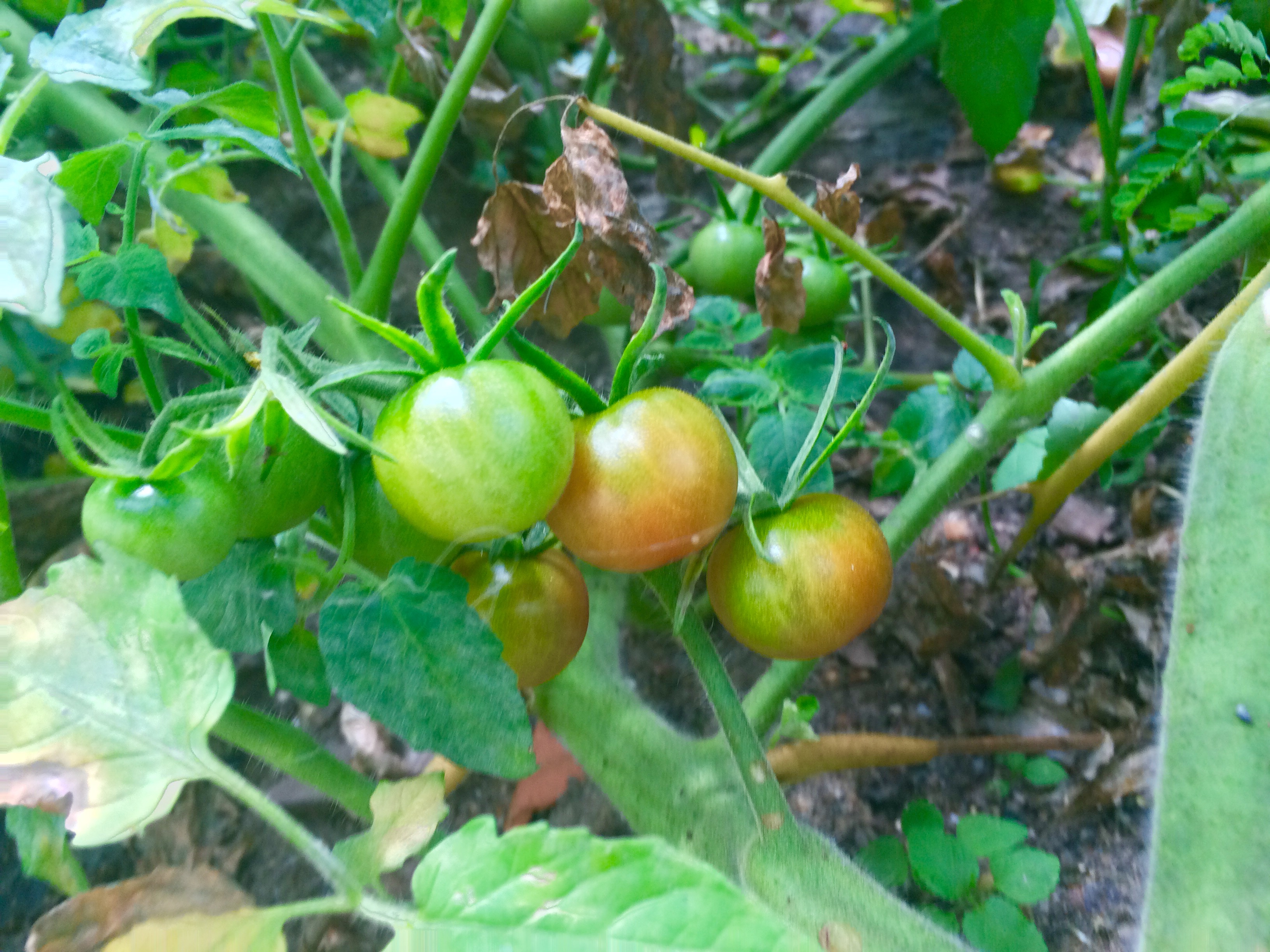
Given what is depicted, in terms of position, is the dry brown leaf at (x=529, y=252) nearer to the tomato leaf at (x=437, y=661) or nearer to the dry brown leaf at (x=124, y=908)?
the tomato leaf at (x=437, y=661)

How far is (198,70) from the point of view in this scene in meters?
0.72

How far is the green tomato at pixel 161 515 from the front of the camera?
401 millimetres

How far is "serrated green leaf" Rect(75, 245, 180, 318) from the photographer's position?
18.3 inches

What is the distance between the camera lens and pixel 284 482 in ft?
1.44

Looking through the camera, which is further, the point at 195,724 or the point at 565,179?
the point at 565,179

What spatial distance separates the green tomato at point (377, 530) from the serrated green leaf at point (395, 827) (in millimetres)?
122

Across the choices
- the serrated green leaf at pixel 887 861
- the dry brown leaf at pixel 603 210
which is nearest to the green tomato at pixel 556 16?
the dry brown leaf at pixel 603 210

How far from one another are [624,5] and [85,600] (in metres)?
0.86

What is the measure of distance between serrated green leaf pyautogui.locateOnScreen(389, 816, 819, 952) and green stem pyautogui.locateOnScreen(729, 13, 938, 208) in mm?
908

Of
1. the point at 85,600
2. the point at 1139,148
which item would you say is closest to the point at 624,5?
the point at 1139,148

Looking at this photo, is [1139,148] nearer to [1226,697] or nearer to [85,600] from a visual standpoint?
[1226,697]

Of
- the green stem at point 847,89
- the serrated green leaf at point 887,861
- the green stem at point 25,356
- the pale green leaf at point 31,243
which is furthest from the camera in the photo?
the green stem at point 847,89

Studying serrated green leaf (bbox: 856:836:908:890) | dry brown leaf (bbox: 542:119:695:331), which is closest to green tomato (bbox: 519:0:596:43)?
dry brown leaf (bbox: 542:119:695:331)

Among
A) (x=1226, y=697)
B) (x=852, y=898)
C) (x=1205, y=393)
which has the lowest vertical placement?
(x=852, y=898)
